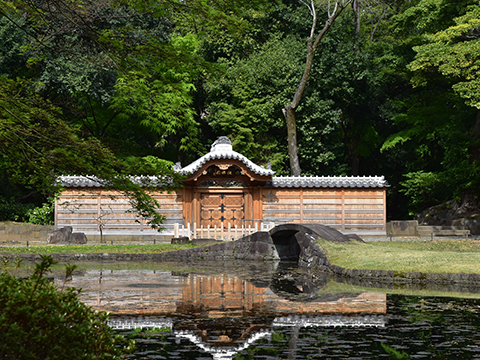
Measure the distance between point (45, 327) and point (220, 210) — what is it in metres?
26.2

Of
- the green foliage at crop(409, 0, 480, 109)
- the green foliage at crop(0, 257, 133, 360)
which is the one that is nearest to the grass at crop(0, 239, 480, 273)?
the green foliage at crop(409, 0, 480, 109)

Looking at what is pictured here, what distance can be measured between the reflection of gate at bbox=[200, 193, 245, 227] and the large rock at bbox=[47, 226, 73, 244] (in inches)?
274

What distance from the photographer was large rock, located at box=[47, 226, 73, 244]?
28.0 m

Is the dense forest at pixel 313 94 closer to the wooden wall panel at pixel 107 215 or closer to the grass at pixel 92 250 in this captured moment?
the wooden wall panel at pixel 107 215

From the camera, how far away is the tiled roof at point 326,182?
104ft

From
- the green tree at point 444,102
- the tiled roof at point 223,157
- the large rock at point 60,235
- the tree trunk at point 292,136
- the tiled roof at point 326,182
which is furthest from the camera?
the tree trunk at point 292,136

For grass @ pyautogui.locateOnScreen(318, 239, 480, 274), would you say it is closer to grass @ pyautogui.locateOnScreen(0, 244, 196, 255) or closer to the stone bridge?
the stone bridge

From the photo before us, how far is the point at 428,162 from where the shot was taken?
40625mm

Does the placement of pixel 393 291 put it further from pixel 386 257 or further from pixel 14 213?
pixel 14 213

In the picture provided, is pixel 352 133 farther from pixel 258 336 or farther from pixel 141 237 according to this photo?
pixel 258 336

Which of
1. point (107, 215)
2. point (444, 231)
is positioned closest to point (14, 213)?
point (107, 215)

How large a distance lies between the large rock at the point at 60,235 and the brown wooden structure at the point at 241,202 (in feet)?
6.49

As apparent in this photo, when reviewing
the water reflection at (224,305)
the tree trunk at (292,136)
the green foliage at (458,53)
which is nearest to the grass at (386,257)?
the water reflection at (224,305)

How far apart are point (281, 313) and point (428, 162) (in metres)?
32.6
